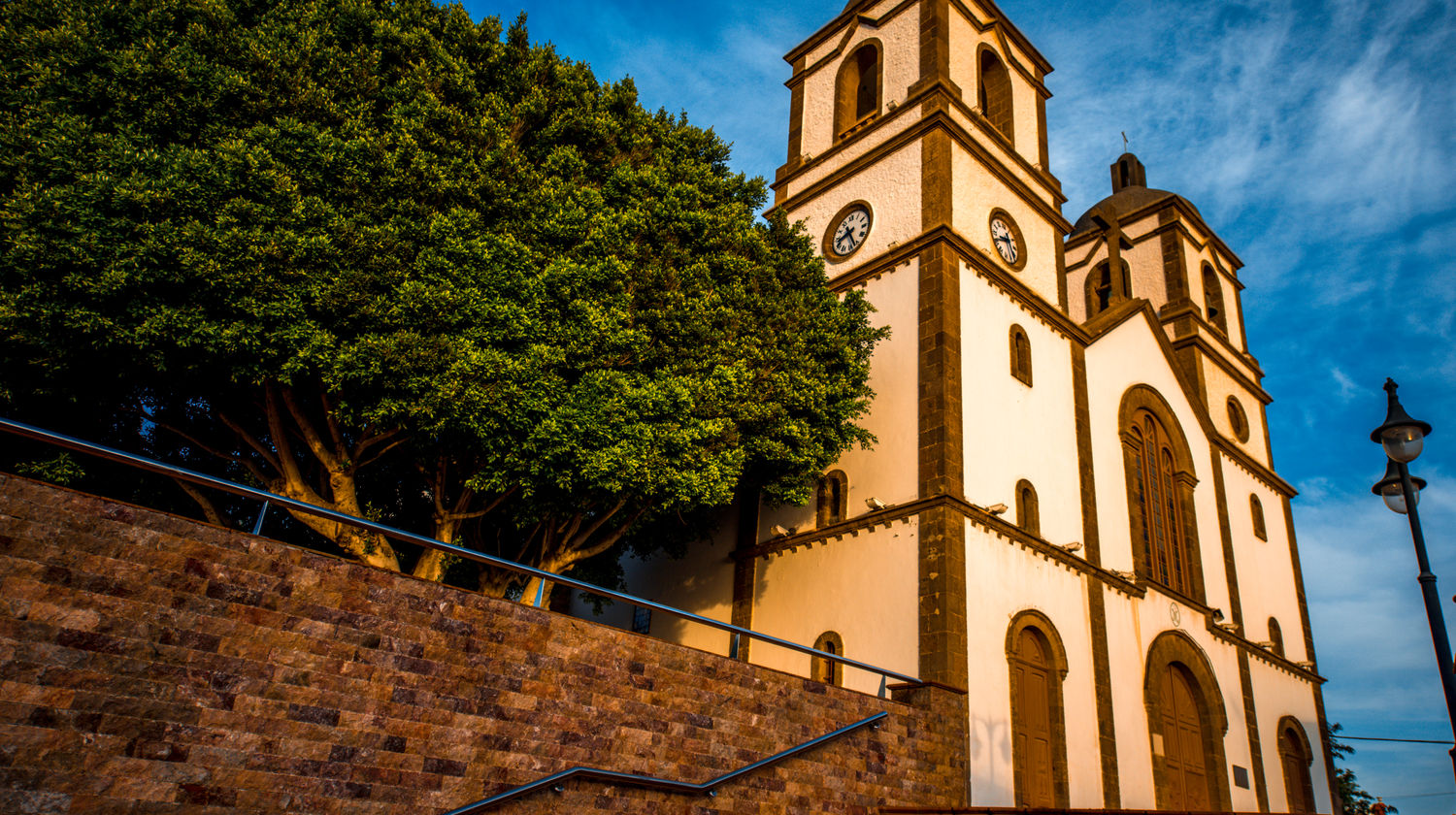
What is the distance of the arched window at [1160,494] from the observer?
21.0 m

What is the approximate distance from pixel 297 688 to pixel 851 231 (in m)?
16.0

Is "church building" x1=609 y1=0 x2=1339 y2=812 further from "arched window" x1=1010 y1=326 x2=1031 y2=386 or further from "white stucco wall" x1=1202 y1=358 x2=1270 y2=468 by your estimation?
"white stucco wall" x1=1202 y1=358 x2=1270 y2=468

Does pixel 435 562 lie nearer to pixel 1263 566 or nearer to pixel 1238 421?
pixel 1263 566

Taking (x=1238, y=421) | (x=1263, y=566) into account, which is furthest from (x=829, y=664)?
(x=1238, y=421)

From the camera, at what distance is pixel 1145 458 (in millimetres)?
22344

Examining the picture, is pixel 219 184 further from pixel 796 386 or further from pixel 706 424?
pixel 796 386

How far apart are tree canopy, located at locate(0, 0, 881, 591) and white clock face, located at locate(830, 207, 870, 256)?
627 cm

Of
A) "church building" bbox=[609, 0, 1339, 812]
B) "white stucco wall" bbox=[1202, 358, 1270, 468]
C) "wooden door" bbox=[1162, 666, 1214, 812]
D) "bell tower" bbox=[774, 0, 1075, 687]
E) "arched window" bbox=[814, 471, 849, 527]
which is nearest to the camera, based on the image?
"church building" bbox=[609, 0, 1339, 812]

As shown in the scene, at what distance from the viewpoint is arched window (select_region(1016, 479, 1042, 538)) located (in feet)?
56.7

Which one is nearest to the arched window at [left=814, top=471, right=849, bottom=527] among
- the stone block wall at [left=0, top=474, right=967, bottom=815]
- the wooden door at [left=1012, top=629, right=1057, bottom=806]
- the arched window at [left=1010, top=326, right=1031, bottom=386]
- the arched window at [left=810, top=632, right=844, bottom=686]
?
the arched window at [left=810, top=632, right=844, bottom=686]

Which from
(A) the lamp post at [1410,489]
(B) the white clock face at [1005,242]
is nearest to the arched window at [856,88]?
(B) the white clock face at [1005,242]

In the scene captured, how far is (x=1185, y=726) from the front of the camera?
19.8 meters

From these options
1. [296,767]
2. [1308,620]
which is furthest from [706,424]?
[1308,620]

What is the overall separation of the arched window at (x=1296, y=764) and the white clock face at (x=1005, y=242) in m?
13.7
